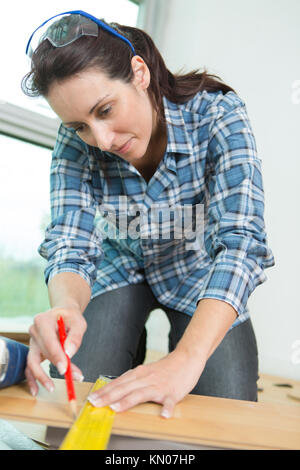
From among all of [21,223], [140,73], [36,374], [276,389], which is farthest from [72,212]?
[276,389]

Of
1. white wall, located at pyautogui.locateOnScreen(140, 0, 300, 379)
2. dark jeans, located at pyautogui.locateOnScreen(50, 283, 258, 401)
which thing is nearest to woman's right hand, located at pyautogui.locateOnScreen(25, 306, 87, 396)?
dark jeans, located at pyautogui.locateOnScreen(50, 283, 258, 401)

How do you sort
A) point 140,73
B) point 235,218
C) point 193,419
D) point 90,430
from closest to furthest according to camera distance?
point 90,430 < point 193,419 < point 235,218 < point 140,73

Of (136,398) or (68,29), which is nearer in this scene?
(136,398)

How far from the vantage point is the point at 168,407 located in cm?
69

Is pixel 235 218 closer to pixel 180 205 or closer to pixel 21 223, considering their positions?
pixel 180 205

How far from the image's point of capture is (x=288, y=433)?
679 millimetres

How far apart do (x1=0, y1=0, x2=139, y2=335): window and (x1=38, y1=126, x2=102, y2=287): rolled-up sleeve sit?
33.5 inches

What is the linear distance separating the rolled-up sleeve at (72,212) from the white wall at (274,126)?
988mm

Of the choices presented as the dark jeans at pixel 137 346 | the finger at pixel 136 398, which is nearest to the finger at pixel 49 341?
the finger at pixel 136 398

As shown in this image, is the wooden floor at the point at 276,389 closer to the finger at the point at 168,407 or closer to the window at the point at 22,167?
the window at the point at 22,167

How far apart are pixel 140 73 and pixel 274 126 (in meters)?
1.09

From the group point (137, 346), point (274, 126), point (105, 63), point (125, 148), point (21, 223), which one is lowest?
point (137, 346)

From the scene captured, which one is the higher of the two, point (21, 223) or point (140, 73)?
point (140, 73)
